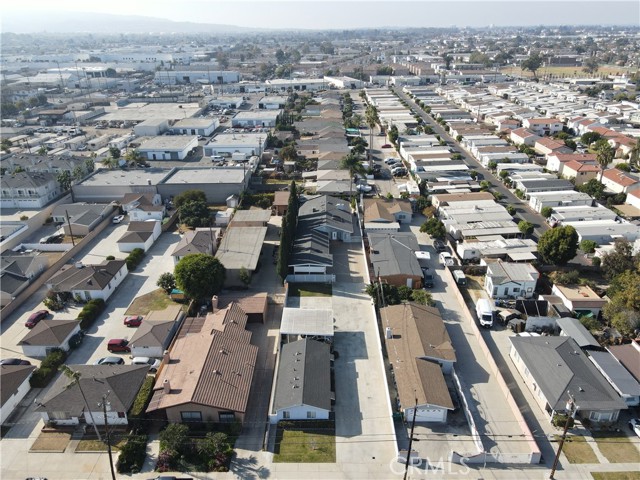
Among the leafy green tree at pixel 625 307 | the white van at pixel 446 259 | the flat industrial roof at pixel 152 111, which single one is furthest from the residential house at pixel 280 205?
the flat industrial roof at pixel 152 111

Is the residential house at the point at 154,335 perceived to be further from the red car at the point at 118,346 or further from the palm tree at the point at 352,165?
the palm tree at the point at 352,165

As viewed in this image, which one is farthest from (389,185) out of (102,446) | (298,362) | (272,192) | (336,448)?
(102,446)

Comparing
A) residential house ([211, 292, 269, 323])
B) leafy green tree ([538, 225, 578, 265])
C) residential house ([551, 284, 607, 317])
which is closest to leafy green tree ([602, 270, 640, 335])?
residential house ([551, 284, 607, 317])

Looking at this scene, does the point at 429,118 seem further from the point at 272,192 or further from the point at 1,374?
the point at 1,374

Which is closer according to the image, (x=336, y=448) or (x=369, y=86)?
(x=336, y=448)

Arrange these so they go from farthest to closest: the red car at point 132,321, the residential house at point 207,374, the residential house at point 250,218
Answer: the residential house at point 250,218
the red car at point 132,321
the residential house at point 207,374

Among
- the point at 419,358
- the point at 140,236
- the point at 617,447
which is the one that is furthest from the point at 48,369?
the point at 617,447
